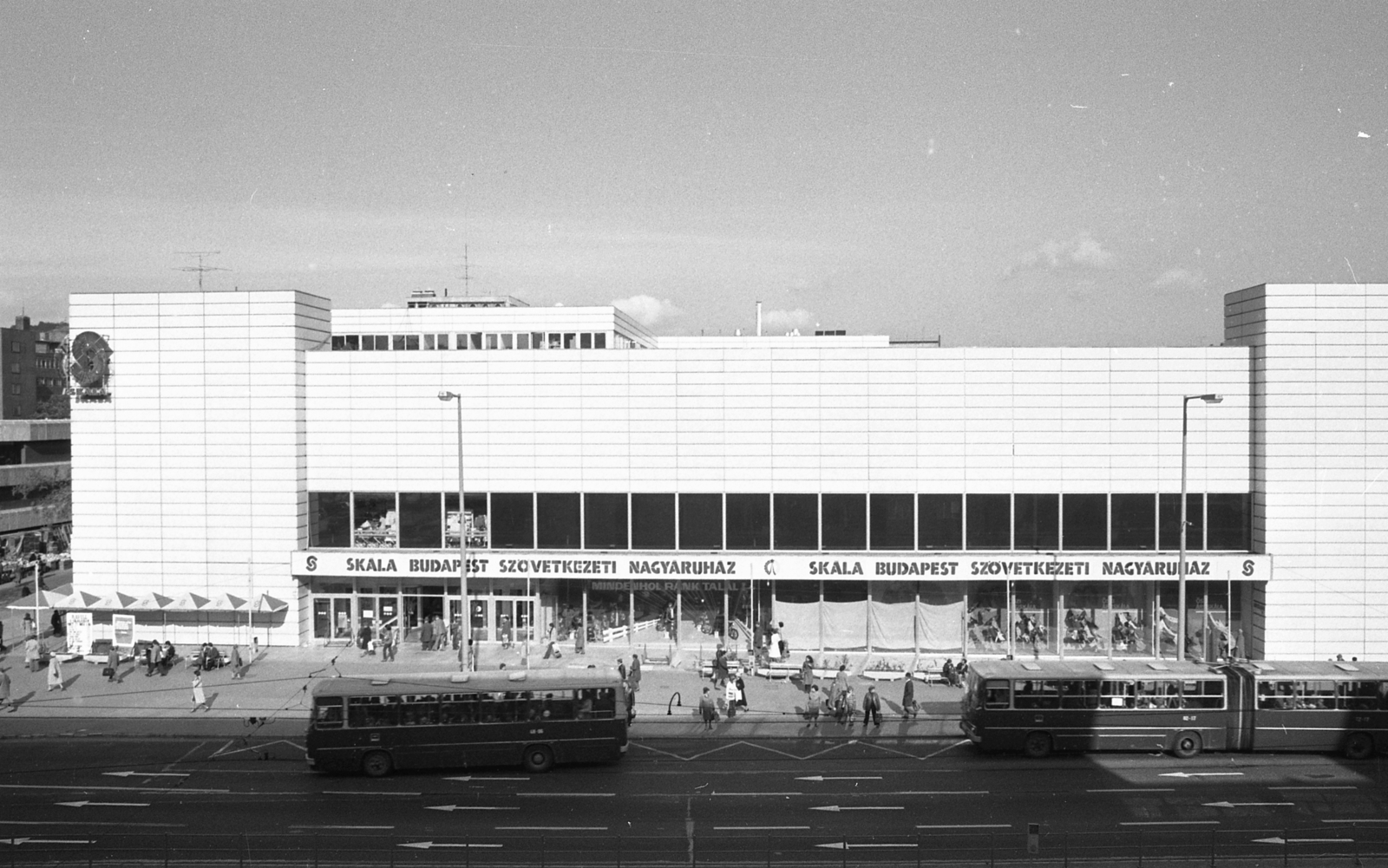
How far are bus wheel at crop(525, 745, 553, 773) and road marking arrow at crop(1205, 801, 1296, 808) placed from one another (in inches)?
523

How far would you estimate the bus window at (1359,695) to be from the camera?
24.8m

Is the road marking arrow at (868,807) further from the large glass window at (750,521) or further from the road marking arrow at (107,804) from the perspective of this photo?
the large glass window at (750,521)

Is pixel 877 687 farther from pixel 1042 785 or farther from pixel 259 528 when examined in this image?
pixel 259 528

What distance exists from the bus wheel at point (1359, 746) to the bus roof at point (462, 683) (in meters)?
16.2

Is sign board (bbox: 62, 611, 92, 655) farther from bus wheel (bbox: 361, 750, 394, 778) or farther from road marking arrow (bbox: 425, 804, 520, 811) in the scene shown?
road marking arrow (bbox: 425, 804, 520, 811)

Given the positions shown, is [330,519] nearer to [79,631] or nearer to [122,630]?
[122,630]

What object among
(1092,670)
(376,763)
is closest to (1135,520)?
(1092,670)

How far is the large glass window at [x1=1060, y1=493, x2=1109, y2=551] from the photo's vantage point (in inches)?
1407

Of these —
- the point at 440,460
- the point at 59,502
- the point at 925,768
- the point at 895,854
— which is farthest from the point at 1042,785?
the point at 59,502

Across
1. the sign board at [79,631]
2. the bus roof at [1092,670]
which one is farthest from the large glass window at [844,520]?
the sign board at [79,631]

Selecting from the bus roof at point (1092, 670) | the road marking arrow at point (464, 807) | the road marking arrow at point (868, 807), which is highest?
the bus roof at point (1092, 670)

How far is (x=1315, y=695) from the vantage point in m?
24.8

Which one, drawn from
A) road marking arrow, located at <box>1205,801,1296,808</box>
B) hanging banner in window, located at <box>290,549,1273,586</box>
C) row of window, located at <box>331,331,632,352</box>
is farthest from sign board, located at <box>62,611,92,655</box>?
road marking arrow, located at <box>1205,801,1296,808</box>

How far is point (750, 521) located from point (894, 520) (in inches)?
183
